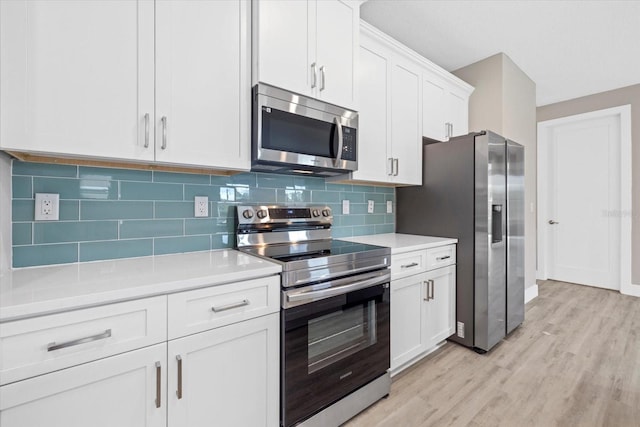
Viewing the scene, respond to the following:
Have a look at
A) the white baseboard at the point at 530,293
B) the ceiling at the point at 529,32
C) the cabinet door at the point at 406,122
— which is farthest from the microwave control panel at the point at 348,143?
the white baseboard at the point at 530,293

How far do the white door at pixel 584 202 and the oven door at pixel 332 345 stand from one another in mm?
4399

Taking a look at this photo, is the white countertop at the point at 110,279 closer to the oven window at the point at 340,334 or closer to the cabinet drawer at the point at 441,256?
the oven window at the point at 340,334

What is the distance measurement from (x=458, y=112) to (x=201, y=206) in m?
2.85

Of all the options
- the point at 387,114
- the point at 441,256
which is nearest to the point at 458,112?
the point at 387,114

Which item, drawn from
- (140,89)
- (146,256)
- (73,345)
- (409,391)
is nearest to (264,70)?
(140,89)

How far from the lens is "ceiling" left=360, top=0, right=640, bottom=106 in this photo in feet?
8.16

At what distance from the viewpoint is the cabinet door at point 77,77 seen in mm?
1051

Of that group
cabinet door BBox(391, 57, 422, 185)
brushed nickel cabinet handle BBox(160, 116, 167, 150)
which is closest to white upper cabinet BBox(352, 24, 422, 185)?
cabinet door BBox(391, 57, 422, 185)

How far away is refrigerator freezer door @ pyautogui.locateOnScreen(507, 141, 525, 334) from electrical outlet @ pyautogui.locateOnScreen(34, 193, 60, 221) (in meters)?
3.13

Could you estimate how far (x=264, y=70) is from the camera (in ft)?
5.26

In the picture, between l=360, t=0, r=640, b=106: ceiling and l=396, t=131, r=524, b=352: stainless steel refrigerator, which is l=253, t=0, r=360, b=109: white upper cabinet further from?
l=396, t=131, r=524, b=352: stainless steel refrigerator

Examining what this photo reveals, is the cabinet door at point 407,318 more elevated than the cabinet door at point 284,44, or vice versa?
the cabinet door at point 284,44

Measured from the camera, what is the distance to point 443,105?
3014 mm

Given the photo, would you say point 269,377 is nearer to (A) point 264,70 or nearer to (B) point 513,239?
(A) point 264,70
